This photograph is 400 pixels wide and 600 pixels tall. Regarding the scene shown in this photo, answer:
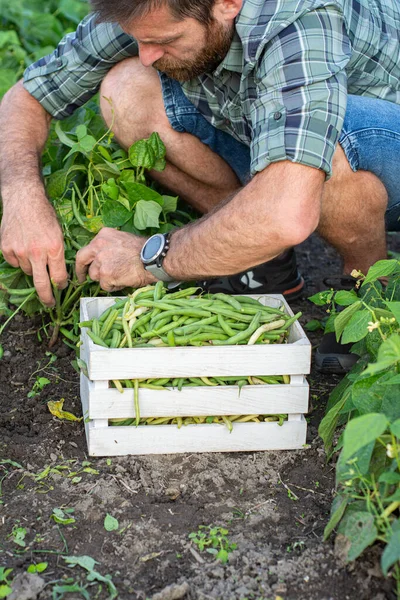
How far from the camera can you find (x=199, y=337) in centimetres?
228

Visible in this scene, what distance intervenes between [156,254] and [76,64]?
34.9 inches

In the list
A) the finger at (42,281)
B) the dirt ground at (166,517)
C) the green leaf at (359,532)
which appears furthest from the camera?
the finger at (42,281)

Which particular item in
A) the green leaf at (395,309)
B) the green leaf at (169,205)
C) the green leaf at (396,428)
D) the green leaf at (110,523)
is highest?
the green leaf at (396,428)

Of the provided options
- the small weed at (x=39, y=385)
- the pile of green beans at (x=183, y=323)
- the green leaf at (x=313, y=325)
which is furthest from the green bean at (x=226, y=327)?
the green leaf at (x=313, y=325)

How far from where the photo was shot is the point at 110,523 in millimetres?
2094

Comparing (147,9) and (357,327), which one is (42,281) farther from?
(357,327)

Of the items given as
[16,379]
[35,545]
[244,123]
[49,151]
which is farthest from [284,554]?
[49,151]

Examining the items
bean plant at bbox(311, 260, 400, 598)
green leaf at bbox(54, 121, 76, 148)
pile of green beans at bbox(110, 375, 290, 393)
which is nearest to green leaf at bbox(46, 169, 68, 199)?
green leaf at bbox(54, 121, 76, 148)

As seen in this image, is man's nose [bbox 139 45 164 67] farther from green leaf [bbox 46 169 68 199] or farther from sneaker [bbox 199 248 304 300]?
sneaker [bbox 199 248 304 300]

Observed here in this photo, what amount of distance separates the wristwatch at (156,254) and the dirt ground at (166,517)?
1.68ft

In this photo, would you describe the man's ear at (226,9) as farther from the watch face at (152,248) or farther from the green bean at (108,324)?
the green bean at (108,324)

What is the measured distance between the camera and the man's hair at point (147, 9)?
2240mm

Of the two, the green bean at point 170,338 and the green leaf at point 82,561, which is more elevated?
the green bean at point 170,338

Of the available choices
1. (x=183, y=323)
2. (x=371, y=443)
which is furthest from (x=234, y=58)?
(x=371, y=443)
